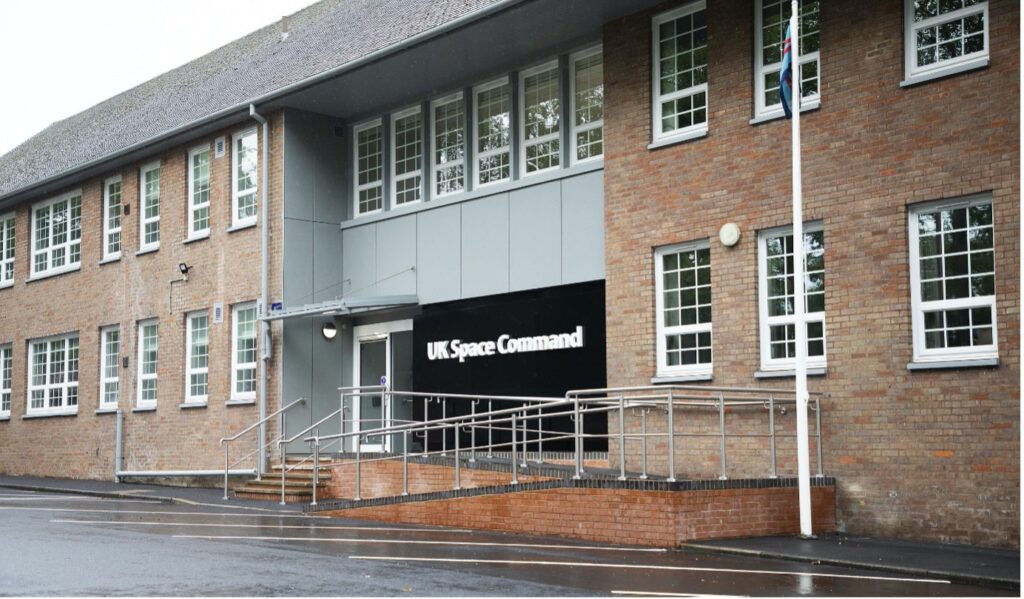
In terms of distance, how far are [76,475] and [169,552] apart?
17.3 meters

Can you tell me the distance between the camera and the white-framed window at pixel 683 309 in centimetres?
1708

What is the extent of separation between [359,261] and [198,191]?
4277mm

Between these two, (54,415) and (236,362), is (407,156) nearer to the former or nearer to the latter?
(236,362)

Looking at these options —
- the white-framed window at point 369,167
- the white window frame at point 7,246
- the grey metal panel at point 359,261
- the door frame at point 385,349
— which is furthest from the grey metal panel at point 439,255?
the white window frame at point 7,246

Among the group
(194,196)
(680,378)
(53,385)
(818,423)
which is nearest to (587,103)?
(680,378)

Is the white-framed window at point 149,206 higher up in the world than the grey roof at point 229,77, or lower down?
lower down

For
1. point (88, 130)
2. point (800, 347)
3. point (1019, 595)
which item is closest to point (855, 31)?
point (800, 347)

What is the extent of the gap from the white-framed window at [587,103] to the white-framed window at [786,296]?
3.60 meters

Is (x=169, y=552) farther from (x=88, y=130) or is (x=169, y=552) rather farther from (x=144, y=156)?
(x=88, y=130)

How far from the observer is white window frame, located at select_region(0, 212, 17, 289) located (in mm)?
31969

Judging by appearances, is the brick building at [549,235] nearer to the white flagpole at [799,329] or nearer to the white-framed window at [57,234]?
the white-framed window at [57,234]

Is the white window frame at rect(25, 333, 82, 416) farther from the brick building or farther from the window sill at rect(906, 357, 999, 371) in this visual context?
the window sill at rect(906, 357, 999, 371)

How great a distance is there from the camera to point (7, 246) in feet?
106

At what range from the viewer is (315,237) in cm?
2372
